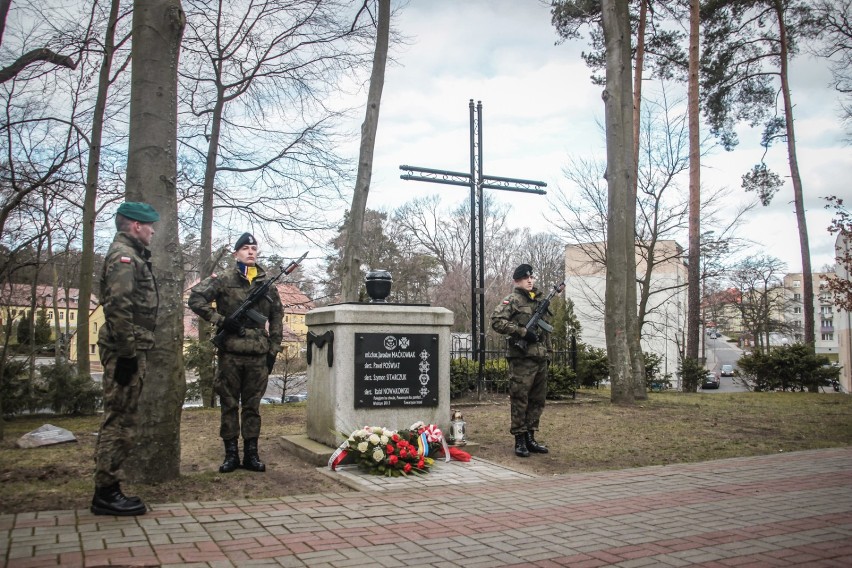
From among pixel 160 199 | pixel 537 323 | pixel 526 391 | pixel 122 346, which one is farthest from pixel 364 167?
pixel 122 346

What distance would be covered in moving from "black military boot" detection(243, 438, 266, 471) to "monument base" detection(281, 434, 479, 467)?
24.3 inches

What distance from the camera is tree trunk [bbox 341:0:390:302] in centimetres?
1403

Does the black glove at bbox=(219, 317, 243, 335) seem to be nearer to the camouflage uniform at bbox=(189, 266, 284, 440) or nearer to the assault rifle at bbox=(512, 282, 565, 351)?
the camouflage uniform at bbox=(189, 266, 284, 440)

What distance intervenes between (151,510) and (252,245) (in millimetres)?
2853

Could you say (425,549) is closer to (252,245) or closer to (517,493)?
(517,493)

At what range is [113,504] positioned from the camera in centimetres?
482

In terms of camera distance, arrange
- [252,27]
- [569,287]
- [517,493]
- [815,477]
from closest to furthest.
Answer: [517,493] < [815,477] < [252,27] < [569,287]

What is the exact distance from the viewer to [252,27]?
18234 mm

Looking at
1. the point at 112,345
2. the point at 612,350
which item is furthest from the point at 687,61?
the point at 112,345

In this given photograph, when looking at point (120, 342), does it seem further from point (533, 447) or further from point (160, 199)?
point (533, 447)

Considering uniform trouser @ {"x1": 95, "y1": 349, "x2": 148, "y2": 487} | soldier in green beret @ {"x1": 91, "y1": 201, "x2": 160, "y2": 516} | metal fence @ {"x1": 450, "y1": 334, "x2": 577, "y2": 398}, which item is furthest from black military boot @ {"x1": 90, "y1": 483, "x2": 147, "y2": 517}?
metal fence @ {"x1": 450, "y1": 334, "x2": 577, "y2": 398}

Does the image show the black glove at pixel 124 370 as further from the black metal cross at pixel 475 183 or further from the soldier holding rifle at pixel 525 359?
the black metal cross at pixel 475 183

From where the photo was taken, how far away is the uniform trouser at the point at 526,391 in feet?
26.4

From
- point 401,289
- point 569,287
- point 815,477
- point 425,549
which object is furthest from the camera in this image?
point 569,287
